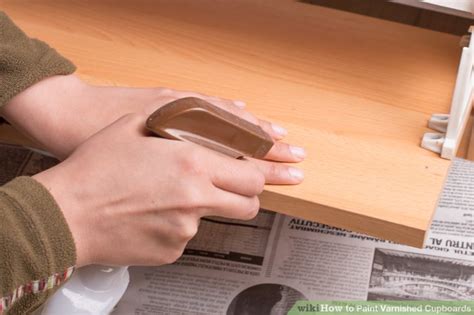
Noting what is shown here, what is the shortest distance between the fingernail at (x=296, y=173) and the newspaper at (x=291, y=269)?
0.85 feet

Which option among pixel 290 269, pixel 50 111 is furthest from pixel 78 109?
pixel 290 269

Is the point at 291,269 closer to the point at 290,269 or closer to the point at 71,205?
the point at 290,269

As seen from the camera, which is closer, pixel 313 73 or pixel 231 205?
pixel 231 205

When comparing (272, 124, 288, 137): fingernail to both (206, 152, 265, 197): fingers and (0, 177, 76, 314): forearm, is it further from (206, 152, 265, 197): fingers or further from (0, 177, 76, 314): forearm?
(0, 177, 76, 314): forearm

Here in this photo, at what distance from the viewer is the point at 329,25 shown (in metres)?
0.71

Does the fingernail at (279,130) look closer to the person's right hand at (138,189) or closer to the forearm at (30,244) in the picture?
the person's right hand at (138,189)

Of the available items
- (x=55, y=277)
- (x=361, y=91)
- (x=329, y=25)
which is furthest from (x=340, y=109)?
(x=55, y=277)

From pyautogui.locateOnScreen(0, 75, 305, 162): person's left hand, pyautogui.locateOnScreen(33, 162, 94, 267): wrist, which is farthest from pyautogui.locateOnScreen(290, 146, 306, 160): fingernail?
pyautogui.locateOnScreen(33, 162, 94, 267): wrist

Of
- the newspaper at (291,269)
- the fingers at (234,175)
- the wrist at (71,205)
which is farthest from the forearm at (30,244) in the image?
the newspaper at (291,269)

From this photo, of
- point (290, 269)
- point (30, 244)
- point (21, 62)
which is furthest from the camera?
point (290, 269)

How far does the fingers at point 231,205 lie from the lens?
19.9 inches

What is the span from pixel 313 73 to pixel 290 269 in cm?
25

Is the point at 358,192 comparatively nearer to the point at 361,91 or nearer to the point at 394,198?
the point at 394,198

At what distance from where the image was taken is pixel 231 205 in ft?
1.68
